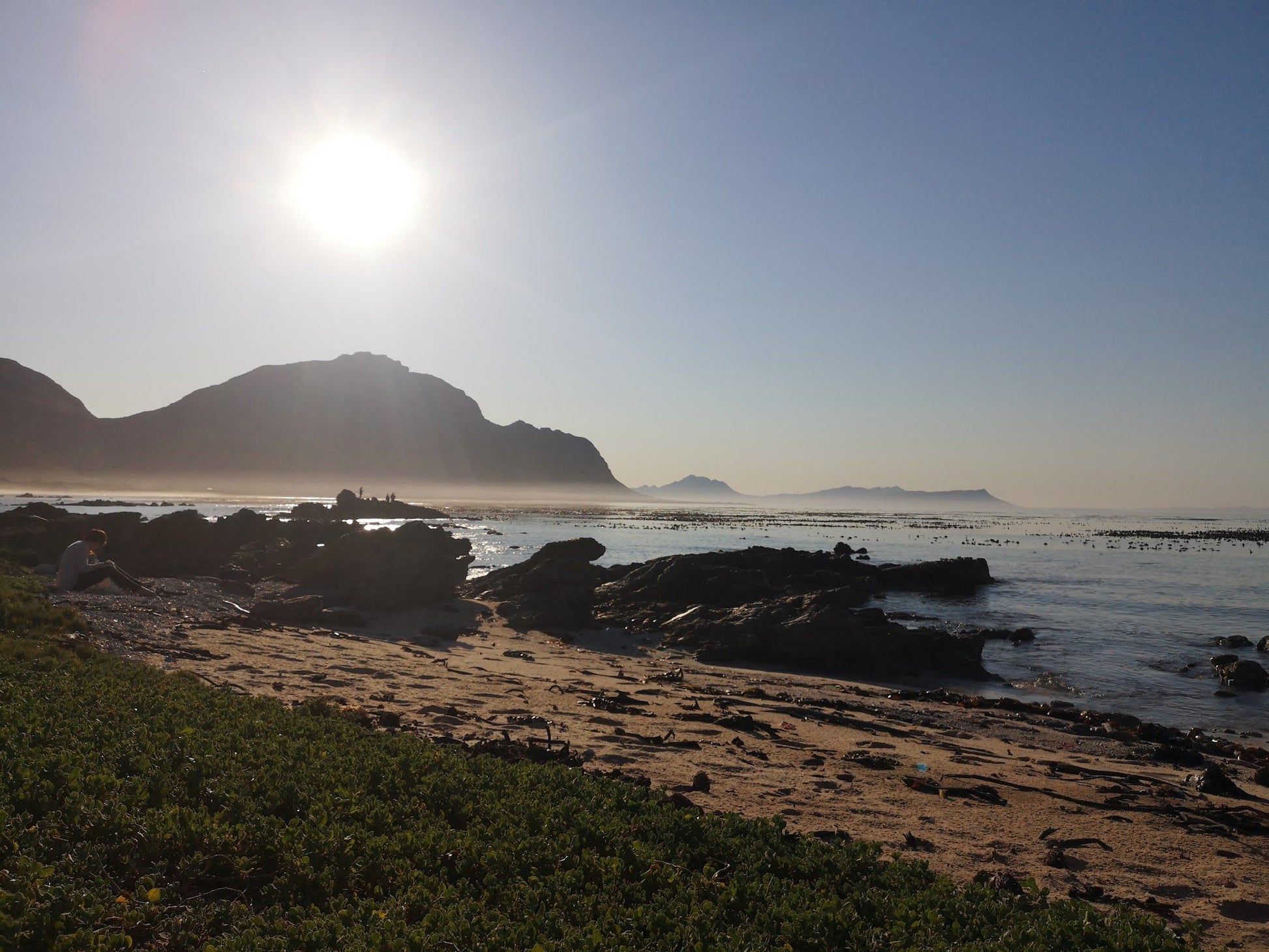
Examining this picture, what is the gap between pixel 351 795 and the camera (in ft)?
20.9

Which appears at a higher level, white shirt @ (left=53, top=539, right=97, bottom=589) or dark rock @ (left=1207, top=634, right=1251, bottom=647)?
white shirt @ (left=53, top=539, right=97, bottom=589)

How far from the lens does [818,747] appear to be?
37.0ft

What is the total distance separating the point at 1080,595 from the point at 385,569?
3208 centimetres

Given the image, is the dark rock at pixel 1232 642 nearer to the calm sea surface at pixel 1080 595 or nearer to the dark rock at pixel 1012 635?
the calm sea surface at pixel 1080 595

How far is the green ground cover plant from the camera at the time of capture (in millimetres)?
4578

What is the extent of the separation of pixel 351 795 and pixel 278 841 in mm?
862

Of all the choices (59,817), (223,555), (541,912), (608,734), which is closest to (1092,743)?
(608,734)

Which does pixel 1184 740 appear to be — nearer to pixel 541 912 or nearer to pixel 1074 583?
pixel 541 912

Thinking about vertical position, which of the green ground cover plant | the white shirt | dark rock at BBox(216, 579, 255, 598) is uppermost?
the white shirt

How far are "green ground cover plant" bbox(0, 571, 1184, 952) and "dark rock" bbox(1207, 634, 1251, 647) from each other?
2407cm

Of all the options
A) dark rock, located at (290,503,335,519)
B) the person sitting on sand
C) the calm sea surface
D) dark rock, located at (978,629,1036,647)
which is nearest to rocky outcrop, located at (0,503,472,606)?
the person sitting on sand

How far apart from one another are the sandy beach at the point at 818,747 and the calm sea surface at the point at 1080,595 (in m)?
4.29

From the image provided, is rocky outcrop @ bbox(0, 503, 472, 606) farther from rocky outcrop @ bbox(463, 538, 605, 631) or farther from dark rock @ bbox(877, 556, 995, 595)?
dark rock @ bbox(877, 556, 995, 595)

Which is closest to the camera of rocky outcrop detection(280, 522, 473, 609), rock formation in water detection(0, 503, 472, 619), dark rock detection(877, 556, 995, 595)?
rocky outcrop detection(280, 522, 473, 609)
